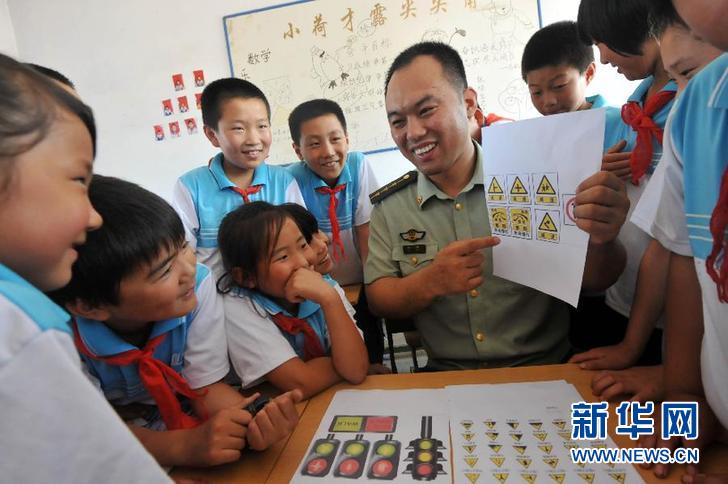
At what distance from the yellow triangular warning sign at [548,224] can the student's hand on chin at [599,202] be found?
56mm

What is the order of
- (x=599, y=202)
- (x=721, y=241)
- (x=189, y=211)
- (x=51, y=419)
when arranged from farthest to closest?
(x=189, y=211)
(x=599, y=202)
(x=721, y=241)
(x=51, y=419)

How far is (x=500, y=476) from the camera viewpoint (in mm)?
636

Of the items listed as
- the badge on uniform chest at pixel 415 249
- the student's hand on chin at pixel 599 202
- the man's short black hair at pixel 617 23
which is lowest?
the badge on uniform chest at pixel 415 249

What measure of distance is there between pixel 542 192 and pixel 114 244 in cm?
91

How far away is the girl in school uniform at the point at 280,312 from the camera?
1.00 meters

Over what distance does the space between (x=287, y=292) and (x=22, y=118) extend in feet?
2.46

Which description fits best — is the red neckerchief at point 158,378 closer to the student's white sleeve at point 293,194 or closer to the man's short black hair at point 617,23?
the student's white sleeve at point 293,194

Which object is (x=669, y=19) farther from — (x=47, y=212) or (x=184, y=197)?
(x=184, y=197)

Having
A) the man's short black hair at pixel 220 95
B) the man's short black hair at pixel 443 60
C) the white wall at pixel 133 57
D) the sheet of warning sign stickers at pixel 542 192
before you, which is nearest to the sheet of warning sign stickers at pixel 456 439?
the sheet of warning sign stickers at pixel 542 192

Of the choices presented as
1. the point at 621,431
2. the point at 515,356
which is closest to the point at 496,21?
the point at 515,356

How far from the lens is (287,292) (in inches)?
43.8

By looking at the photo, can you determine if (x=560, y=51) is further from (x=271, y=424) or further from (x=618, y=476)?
(x=271, y=424)

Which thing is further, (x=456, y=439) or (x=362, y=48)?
(x=362, y=48)

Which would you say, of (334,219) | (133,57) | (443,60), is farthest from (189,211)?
(133,57)
